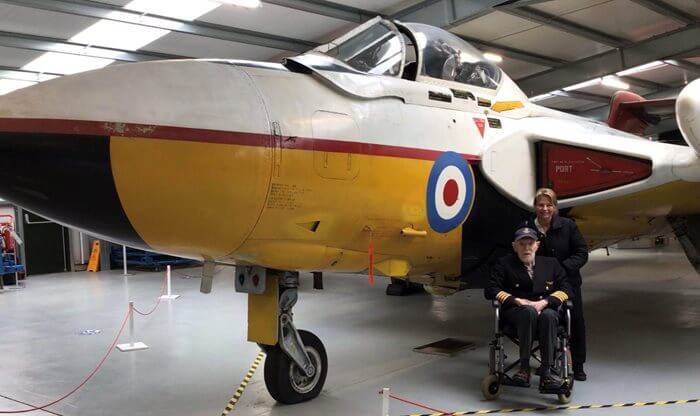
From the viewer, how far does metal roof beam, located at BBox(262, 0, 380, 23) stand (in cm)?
921

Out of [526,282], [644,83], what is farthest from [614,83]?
[526,282]

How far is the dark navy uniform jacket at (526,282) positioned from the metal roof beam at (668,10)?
833cm

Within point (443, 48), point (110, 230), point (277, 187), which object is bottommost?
point (110, 230)

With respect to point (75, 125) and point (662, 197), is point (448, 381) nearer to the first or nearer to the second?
point (662, 197)

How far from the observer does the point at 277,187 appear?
11.4 feet

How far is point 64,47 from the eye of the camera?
10320 mm

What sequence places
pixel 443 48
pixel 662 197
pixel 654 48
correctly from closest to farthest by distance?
pixel 443 48
pixel 662 197
pixel 654 48

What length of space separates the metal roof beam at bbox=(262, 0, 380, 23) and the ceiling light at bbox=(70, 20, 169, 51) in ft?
7.73

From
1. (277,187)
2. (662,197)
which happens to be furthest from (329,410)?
(662,197)

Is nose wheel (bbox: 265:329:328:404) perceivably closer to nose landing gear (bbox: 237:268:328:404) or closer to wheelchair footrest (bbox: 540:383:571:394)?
nose landing gear (bbox: 237:268:328:404)

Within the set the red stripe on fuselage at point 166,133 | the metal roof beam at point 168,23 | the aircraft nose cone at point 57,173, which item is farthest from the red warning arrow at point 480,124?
the metal roof beam at point 168,23

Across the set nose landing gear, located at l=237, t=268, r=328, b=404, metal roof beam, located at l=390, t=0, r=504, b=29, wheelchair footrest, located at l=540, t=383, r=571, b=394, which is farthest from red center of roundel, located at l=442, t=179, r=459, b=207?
metal roof beam, located at l=390, t=0, r=504, b=29

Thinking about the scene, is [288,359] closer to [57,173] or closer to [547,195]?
[57,173]

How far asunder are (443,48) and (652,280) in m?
9.24
